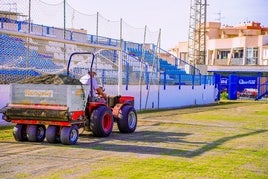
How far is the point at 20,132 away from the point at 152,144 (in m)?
3.31

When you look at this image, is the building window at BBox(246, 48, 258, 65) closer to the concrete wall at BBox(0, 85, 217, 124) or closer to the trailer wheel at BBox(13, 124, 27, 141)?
the concrete wall at BBox(0, 85, 217, 124)

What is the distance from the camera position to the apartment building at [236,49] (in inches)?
2820

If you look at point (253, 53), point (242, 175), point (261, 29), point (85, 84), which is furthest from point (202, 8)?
point (242, 175)

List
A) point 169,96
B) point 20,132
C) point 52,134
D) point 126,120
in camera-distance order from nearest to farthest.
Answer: point 52,134 → point 20,132 → point 126,120 → point 169,96

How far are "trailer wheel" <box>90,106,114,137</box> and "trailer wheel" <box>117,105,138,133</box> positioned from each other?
97 cm

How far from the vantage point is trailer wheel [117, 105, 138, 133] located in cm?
1534

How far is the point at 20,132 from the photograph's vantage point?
13.0 m

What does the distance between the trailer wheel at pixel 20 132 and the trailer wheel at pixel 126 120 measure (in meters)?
3.21

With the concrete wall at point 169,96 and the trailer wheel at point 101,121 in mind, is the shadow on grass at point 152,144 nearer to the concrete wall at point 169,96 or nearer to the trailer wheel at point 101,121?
the trailer wheel at point 101,121

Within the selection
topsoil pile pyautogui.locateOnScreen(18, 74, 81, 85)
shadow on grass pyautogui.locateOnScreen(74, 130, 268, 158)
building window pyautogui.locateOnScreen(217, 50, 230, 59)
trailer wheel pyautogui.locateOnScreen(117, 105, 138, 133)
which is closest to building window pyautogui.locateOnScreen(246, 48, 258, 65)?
building window pyautogui.locateOnScreen(217, 50, 230, 59)

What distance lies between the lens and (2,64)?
17.9 m

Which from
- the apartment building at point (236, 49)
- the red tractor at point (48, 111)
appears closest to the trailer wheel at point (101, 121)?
the red tractor at point (48, 111)

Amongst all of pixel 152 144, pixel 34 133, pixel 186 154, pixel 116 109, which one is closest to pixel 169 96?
pixel 116 109

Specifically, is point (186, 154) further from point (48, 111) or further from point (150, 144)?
point (48, 111)
